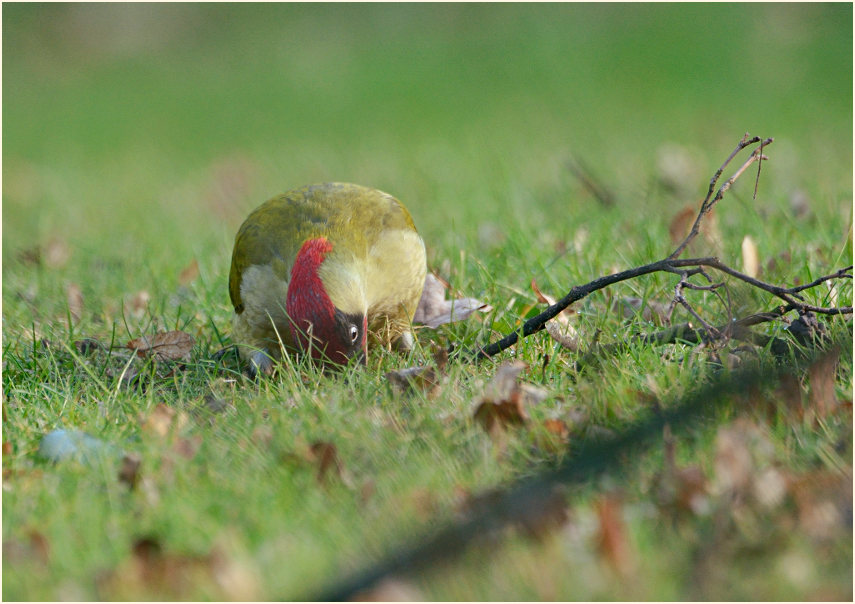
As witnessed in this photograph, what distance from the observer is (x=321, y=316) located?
3.02 meters

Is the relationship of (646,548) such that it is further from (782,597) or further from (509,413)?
(509,413)

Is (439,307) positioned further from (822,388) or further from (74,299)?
(74,299)

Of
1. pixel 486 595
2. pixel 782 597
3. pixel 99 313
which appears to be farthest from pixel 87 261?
pixel 782 597

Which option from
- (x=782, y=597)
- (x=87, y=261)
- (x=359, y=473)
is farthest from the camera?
(x=87, y=261)

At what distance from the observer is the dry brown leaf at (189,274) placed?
4574 mm

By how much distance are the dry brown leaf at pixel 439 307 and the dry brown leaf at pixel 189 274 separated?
135 cm

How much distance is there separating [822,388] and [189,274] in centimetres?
317

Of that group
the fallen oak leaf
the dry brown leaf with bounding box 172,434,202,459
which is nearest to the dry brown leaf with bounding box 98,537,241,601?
the dry brown leaf with bounding box 172,434,202,459

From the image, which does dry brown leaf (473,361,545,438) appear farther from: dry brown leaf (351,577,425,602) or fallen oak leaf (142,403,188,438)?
fallen oak leaf (142,403,188,438)

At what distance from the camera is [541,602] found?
5.63ft

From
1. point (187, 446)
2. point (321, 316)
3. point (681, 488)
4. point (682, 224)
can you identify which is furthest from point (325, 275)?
point (682, 224)

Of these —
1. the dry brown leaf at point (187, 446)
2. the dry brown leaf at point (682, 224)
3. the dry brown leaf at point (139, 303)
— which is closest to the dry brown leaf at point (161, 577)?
the dry brown leaf at point (187, 446)

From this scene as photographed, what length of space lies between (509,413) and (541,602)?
754mm

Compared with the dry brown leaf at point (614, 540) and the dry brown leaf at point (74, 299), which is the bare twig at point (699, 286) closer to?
the dry brown leaf at point (614, 540)
